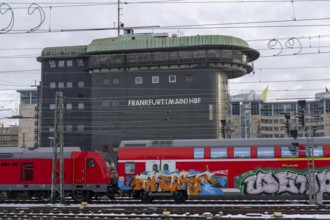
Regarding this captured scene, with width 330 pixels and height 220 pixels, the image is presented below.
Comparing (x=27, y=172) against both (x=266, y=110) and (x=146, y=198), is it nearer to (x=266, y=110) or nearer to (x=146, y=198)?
(x=146, y=198)

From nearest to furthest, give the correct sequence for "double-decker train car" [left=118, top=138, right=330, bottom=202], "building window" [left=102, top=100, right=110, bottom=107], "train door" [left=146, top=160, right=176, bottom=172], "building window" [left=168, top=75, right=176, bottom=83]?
1. "double-decker train car" [left=118, top=138, right=330, bottom=202]
2. "train door" [left=146, top=160, right=176, bottom=172]
3. "building window" [left=168, top=75, right=176, bottom=83]
4. "building window" [left=102, top=100, right=110, bottom=107]

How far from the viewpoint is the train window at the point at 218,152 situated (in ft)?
97.6

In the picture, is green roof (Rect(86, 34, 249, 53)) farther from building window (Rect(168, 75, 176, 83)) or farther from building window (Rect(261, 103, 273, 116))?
building window (Rect(261, 103, 273, 116))

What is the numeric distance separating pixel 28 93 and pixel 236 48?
120753 mm

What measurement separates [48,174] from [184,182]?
33.3ft

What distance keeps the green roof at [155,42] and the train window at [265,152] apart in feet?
122

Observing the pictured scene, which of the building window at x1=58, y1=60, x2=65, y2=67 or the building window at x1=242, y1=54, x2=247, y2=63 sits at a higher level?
the building window at x1=58, y1=60, x2=65, y2=67

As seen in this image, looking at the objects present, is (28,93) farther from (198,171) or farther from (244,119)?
(198,171)

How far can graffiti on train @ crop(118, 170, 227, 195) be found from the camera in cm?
2988

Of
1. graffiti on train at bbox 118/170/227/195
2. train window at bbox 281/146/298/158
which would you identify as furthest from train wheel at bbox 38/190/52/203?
train window at bbox 281/146/298/158

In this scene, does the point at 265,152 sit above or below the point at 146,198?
above

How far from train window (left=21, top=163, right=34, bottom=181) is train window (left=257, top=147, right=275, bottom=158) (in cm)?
1641

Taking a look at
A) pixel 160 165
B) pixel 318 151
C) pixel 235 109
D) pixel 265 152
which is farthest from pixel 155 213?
pixel 235 109

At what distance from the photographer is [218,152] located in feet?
97.8
